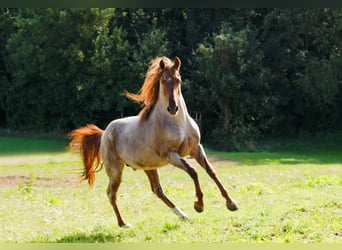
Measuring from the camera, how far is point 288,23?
104 feet

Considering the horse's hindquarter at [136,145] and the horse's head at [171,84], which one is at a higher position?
the horse's head at [171,84]

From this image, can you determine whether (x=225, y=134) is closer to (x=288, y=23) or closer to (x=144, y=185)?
(x=288, y=23)

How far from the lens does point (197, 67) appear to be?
32.2m

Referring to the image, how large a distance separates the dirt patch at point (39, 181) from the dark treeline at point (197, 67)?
12.8m

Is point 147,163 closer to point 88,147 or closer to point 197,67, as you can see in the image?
point 88,147

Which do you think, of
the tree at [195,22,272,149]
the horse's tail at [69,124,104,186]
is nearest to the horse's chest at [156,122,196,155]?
the horse's tail at [69,124,104,186]

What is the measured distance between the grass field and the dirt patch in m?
0.03

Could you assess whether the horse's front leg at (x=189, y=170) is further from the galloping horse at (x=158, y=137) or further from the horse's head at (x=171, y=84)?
the horse's head at (x=171, y=84)

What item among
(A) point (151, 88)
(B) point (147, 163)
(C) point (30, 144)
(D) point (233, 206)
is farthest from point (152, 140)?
(C) point (30, 144)

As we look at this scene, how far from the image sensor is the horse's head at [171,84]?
21.4ft

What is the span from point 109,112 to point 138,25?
5.91 metres

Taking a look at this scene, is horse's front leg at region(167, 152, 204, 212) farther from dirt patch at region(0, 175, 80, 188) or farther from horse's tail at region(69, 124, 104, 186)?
dirt patch at region(0, 175, 80, 188)

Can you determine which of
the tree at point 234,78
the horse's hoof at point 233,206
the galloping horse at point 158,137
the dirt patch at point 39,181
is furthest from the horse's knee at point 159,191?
the tree at point 234,78

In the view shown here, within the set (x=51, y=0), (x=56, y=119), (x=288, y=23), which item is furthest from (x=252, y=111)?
(x=51, y=0)
